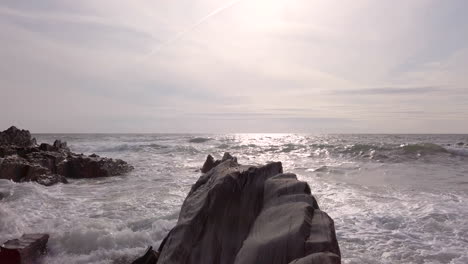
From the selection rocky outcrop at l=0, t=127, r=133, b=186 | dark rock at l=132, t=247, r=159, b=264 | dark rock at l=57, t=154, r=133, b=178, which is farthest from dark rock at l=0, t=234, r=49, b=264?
dark rock at l=57, t=154, r=133, b=178

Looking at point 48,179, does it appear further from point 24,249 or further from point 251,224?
point 251,224

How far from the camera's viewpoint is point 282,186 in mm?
3889

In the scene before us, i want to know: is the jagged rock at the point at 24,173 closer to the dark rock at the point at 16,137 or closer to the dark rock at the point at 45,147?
the dark rock at the point at 45,147

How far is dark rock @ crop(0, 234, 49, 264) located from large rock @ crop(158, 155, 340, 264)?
1.96m

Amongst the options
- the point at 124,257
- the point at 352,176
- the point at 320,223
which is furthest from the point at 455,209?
the point at 124,257

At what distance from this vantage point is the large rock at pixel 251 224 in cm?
286

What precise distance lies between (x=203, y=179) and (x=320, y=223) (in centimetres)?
230

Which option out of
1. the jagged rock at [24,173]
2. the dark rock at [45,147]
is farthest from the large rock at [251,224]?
the dark rock at [45,147]

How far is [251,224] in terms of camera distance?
12.7 ft

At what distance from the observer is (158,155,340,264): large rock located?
286 cm

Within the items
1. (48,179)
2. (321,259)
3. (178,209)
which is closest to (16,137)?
(48,179)

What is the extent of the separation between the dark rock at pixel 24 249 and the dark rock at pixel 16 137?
1732cm

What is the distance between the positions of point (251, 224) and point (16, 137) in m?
21.1

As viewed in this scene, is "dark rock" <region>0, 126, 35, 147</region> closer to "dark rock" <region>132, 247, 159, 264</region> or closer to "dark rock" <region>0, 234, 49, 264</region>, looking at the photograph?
"dark rock" <region>0, 234, 49, 264</region>
